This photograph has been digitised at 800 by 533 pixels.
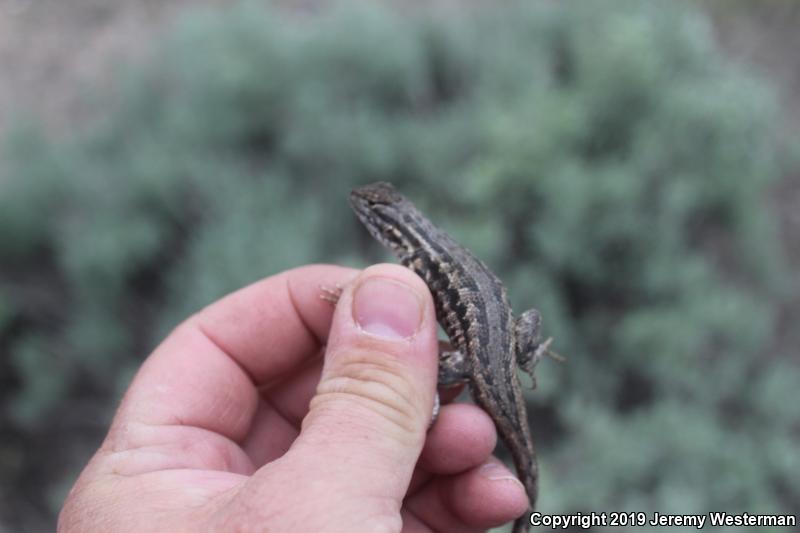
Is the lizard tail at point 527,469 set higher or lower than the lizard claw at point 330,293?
lower

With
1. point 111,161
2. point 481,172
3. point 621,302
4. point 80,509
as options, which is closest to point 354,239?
point 481,172

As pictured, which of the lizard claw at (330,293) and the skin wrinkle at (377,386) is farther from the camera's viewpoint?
the lizard claw at (330,293)

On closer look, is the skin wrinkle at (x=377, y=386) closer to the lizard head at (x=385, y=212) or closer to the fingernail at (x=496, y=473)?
the fingernail at (x=496, y=473)

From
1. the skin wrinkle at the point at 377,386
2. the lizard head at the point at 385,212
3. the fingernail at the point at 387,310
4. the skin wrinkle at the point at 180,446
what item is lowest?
the skin wrinkle at the point at 180,446

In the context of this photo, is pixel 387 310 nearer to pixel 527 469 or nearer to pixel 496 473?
pixel 496 473
